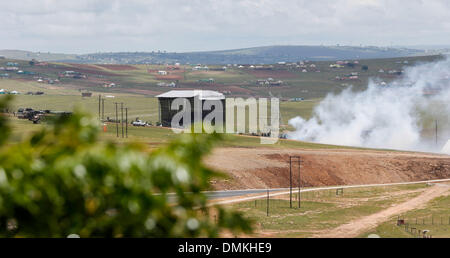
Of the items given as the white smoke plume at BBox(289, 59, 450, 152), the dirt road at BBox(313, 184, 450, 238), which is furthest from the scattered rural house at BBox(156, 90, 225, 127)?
the dirt road at BBox(313, 184, 450, 238)

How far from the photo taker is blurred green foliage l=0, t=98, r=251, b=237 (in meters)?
6.05

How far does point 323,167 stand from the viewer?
344ft

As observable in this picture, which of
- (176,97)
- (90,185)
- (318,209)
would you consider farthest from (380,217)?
(176,97)

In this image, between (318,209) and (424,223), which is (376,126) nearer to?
(318,209)

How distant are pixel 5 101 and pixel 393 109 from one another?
18443 centimetres

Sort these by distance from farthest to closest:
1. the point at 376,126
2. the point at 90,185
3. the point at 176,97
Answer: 1. the point at 376,126
2. the point at 176,97
3. the point at 90,185

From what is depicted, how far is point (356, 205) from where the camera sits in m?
79.9

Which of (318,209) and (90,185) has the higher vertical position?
(90,185)

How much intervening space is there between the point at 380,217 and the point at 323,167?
33.2m

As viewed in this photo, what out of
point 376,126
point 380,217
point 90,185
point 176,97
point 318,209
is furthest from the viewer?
point 376,126

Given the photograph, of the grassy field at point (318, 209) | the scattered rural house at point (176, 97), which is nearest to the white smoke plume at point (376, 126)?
the scattered rural house at point (176, 97)

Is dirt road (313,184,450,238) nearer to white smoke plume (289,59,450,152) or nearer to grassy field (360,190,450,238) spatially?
grassy field (360,190,450,238)

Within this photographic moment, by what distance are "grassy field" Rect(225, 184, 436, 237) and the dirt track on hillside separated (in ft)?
25.9

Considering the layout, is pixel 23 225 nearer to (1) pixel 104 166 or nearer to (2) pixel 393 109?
(1) pixel 104 166
